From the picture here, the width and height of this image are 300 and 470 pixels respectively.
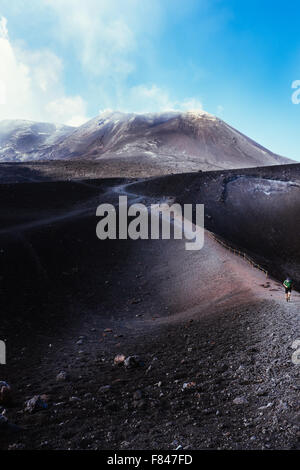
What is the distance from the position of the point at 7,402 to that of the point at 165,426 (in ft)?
10.1

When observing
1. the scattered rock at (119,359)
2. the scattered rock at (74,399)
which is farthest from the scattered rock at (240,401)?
the scattered rock at (119,359)

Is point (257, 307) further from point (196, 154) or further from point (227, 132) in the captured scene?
point (227, 132)

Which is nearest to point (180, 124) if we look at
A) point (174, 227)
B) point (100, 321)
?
point (174, 227)

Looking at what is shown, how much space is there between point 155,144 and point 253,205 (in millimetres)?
53390

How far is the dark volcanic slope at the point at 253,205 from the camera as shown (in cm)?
2306

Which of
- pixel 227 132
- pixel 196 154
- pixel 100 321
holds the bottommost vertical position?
pixel 100 321

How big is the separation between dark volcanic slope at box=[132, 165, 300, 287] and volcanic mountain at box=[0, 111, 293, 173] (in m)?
20.7

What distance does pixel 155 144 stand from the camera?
2997 inches

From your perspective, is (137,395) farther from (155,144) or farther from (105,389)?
(155,144)

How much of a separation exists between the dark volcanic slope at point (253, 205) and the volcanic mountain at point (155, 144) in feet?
67.8

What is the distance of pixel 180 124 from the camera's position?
88.9m

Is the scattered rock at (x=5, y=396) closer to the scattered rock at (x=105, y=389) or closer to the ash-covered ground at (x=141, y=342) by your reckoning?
the ash-covered ground at (x=141, y=342)

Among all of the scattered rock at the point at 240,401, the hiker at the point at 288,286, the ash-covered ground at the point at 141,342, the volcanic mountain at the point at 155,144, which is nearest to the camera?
the ash-covered ground at the point at 141,342

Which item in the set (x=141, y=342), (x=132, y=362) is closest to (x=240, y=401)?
(x=132, y=362)
